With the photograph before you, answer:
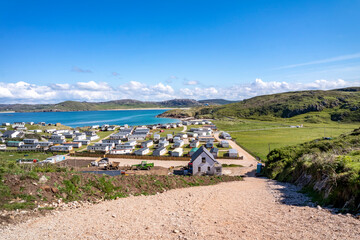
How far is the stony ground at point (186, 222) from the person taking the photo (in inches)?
293

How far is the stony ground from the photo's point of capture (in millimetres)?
7441

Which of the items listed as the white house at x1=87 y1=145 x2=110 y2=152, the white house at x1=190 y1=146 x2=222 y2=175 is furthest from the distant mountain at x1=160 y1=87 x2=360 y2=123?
the white house at x1=190 y1=146 x2=222 y2=175

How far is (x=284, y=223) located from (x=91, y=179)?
11221mm

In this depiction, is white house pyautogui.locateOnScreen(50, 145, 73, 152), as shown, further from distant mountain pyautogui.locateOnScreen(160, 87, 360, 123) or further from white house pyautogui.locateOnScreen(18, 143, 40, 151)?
distant mountain pyautogui.locateOnScreen(160, 87, 360, 123)

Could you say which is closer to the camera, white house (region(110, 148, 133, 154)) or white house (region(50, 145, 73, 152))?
white house (region(110, 148, 133, 154))

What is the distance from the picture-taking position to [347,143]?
2756 centimetres

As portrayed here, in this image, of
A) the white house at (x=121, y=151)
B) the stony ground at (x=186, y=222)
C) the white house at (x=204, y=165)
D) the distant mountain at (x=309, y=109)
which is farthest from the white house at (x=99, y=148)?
the distant mountain at (x=309, y=109)

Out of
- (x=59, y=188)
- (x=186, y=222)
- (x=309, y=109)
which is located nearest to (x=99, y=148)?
(x=59, y=188)

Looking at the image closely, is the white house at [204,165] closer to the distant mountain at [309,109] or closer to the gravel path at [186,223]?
the gravel path at [186,223]

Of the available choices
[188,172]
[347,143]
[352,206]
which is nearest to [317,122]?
[347,143]

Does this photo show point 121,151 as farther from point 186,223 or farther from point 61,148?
point 186,223

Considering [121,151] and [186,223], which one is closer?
[186,223]

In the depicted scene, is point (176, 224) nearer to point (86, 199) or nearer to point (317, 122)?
point (86, 199)

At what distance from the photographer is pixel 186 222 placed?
8812 mm
